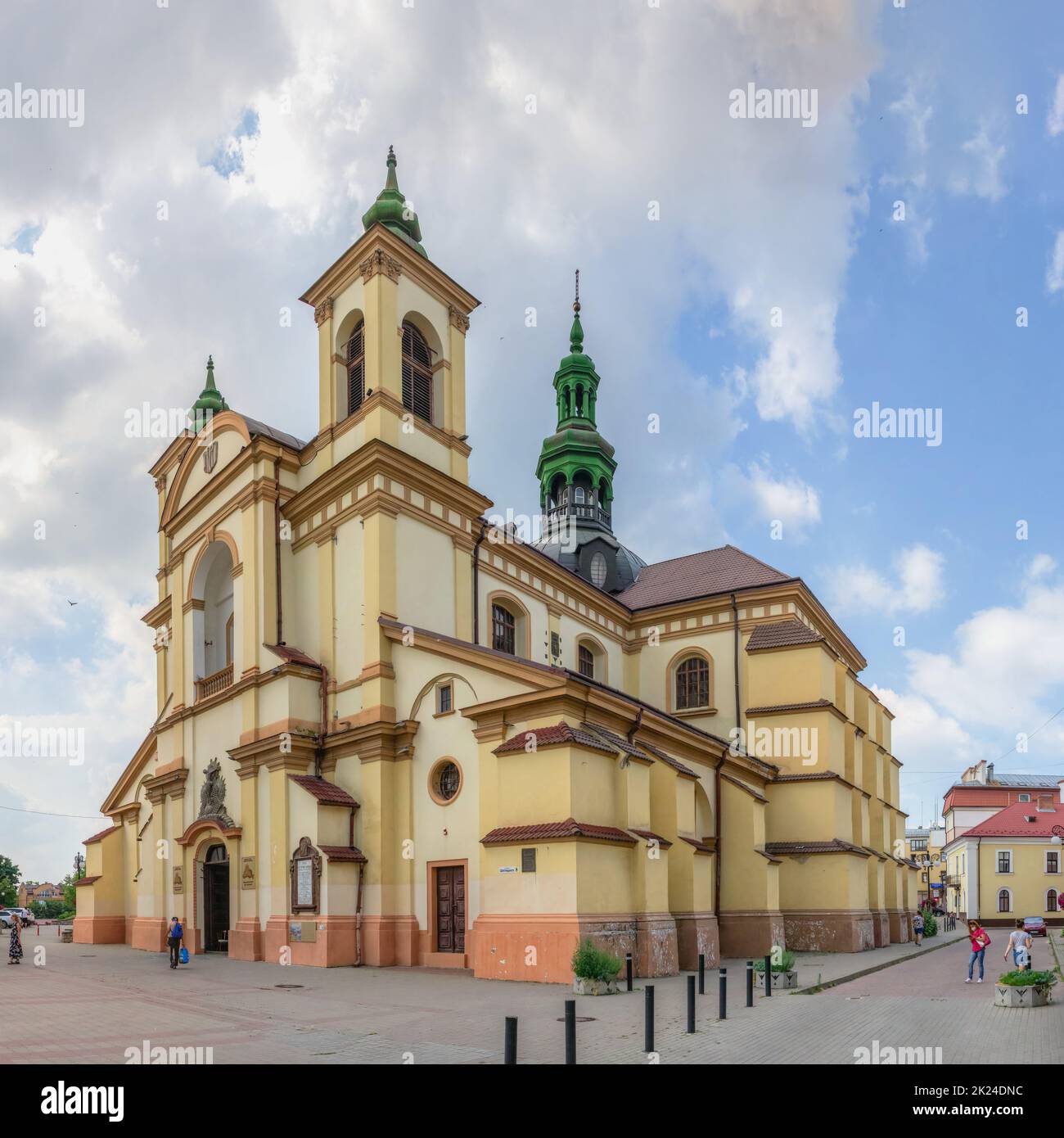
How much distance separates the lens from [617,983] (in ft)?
55.0

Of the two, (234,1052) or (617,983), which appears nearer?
(234,1052)

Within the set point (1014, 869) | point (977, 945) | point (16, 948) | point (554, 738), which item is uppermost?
point (554, 738)

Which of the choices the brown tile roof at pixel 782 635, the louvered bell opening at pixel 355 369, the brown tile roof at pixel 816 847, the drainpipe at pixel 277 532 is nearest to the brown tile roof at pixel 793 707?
the brown tile roof at pixel 782 635

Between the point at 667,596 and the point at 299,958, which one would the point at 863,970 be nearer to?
the point at 299,958

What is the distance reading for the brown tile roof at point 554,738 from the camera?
18.7 metres

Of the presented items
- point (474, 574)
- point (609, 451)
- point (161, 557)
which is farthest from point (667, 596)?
point (161, 557)

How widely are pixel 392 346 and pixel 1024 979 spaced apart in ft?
63.3

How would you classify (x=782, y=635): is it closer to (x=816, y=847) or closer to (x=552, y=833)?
(x=816, y=847)

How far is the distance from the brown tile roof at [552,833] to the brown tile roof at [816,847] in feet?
35.9

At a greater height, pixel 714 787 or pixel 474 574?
pixel 474 574

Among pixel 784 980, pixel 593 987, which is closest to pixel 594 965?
pixel 593 987

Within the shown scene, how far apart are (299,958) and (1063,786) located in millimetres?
64860

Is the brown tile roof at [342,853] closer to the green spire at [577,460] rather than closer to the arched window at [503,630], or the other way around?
the arched window at [503,630]

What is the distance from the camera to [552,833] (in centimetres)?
1823
